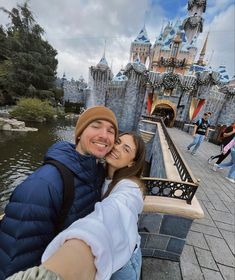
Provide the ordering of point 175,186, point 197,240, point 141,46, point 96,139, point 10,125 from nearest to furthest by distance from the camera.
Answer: point 96,139
point 175,186
point 197,240
point 10,125
point 141,46

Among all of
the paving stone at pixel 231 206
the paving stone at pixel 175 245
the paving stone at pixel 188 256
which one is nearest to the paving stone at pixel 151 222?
the paving stone at pixel 175 245

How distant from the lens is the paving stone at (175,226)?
6.56ft

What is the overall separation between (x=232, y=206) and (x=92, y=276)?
4.08 m

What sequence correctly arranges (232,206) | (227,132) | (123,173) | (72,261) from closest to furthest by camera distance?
(72,261) → (123,173) → (232,206) → (227,132)

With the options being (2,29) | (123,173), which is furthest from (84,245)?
(2,29)

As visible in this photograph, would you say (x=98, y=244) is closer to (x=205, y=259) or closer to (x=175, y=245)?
(x=175, y=245)

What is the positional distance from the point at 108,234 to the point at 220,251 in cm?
253

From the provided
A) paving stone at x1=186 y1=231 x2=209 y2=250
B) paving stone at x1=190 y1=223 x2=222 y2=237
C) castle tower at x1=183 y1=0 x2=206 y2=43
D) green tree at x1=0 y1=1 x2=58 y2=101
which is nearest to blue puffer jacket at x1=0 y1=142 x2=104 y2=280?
paving stone at x1=186 y1=231 x2=209 y2=250

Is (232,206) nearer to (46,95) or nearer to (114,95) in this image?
(114,95)

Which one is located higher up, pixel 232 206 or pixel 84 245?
pixel 84 245

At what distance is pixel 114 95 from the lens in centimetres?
2194

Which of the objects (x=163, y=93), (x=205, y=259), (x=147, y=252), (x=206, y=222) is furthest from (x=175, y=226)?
(x=163, y=93)

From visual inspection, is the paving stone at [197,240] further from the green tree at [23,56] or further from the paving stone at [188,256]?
the green tree at [23,56]

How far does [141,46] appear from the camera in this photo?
36281mm
